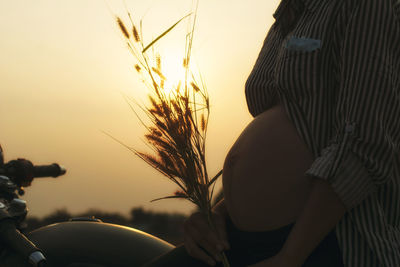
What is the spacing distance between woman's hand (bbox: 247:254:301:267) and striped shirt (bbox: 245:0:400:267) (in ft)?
0.49

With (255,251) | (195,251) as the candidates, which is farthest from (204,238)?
(255,251)

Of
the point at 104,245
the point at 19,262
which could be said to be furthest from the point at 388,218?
the point at 19,262

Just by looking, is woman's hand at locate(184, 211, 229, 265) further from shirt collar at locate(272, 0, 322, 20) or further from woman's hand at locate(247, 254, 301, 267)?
shirt collar at locate(272, 0, 322, 20)

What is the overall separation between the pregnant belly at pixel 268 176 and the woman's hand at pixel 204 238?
0.17ft

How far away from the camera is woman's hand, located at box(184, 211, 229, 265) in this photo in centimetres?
122

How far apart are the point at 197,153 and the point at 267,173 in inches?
7.8

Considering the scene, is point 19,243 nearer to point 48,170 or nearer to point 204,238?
point 48,170

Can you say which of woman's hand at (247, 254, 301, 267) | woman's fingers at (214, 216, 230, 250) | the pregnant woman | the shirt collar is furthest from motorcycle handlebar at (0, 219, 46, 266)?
the shirt collar

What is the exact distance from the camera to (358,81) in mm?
1054

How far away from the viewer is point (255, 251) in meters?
1.17

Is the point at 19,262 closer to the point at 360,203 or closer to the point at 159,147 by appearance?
the point at 159,147

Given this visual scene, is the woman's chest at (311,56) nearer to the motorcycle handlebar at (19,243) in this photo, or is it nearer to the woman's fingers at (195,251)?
the woman's fingers at (195,251)

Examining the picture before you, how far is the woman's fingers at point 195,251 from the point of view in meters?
1.24

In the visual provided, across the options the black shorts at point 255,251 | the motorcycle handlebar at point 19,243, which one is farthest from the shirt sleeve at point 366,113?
the motorcycle handlebar at point 19,243
